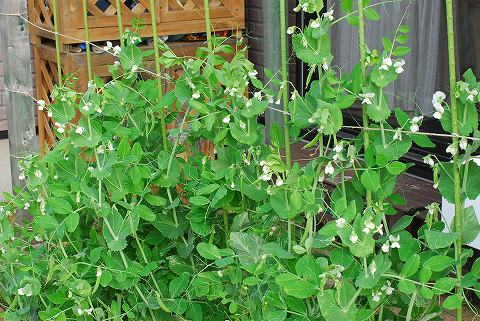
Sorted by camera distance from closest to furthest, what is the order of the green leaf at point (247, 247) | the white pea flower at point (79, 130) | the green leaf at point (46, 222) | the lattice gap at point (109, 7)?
the green leaf at point (247, 247) → the white pea flower at point (79, 130) → the green leaf at point (46, 222) → the lattice gap at point (109, 7)

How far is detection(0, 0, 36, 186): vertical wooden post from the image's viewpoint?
13.8 feet

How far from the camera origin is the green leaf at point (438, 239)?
2209 mm

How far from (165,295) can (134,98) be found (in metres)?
0.67

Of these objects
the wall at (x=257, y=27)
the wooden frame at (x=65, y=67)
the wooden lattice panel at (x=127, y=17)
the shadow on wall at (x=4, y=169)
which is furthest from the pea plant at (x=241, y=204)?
the wall at (x=257, y=27)

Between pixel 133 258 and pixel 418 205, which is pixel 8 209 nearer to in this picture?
pixel 133 258

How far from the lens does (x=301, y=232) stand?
2.68 meters

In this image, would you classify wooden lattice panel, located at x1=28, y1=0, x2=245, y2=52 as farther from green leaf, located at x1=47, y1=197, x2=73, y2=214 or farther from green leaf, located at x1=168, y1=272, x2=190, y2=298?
green leaf, located at x1=168, y1=272, x2=190, y2=298

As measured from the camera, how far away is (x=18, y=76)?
4289mm

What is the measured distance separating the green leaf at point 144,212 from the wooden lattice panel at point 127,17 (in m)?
2.42

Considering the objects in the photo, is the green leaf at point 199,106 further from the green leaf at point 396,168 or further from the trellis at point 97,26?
the trellis at point 97,26

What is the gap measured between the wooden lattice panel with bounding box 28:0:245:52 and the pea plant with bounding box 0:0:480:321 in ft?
5.95

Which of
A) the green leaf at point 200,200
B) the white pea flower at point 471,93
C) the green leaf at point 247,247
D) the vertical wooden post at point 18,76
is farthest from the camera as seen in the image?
the vertical wooden post at point 18,76

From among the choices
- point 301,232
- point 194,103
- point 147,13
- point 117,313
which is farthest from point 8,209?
point 147,13

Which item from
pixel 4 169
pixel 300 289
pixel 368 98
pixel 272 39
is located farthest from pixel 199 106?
pixel 4 169
